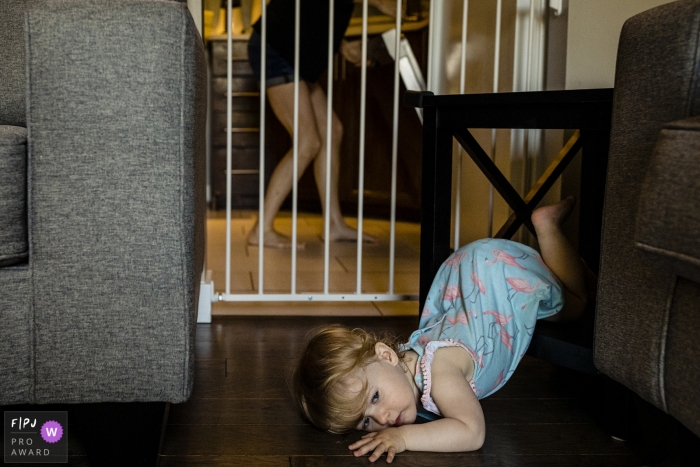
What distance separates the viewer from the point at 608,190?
94cm

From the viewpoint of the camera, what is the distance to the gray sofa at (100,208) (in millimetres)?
928

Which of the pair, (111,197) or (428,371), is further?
(428,371)

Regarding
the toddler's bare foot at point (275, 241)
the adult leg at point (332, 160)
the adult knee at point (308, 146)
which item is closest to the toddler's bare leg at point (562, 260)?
the adult leg at point (332, 160)

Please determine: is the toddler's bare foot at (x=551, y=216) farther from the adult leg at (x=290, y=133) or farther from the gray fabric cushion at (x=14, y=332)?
the adult leg at (x=290, y=133)

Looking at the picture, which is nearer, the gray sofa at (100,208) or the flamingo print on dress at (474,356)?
the gray sofa at (100,208)

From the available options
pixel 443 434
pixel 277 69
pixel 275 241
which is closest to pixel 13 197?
pixel 443 434

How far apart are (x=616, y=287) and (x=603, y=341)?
0.08 m

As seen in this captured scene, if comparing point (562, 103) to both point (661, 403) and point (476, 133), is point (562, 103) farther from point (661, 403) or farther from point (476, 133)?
point (476, 133)

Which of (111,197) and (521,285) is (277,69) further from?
(111,197)

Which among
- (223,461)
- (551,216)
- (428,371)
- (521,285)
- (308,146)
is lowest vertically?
(223,461)

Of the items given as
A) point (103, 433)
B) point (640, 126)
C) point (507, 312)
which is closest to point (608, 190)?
point (640, 126)

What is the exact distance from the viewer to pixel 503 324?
126 cm

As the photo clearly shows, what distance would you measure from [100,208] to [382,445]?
0.50 m

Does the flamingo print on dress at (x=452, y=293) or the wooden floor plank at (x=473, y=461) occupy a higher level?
the flamingo print on dress at (x=452, y=293)
